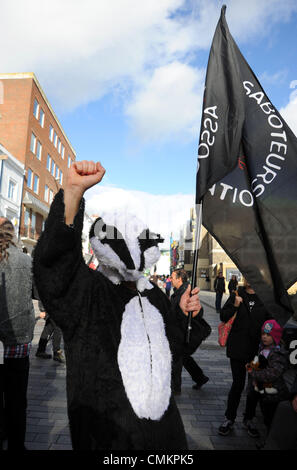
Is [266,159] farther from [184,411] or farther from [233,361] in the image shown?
[184,411]

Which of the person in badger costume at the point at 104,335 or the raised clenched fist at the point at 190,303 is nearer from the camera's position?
the person in badger costume at the point at 104,335

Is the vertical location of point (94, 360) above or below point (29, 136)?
below

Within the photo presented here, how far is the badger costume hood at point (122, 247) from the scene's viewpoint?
5.22ft

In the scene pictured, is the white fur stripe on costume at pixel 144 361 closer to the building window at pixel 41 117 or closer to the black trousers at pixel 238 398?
the black trousers at pixel 238 398

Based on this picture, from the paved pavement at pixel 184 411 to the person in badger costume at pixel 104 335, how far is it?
219 cm

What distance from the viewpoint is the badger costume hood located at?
159 cm

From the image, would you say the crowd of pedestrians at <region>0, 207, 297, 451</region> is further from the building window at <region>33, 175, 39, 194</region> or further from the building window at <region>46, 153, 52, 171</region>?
the building window at <region>46, 153, 52, 171</region>

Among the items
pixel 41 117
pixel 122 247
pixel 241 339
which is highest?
pixel 41 117

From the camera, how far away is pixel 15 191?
91.9ft

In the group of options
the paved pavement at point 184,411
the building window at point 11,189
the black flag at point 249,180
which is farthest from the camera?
the building window at point 11,189

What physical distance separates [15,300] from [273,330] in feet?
9.07

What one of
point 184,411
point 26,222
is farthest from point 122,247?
point 26,222

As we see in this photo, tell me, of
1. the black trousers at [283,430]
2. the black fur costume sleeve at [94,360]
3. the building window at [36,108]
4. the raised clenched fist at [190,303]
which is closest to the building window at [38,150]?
the building window at [36,108]

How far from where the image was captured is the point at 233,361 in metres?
3.89
